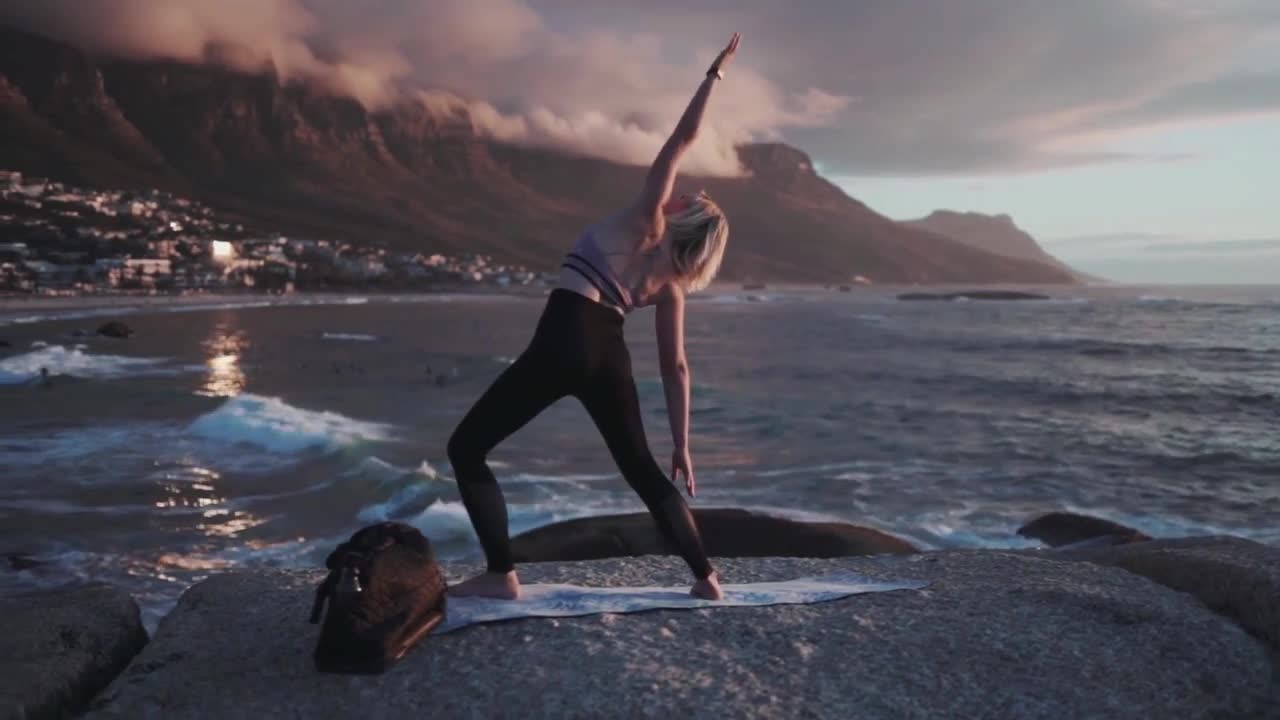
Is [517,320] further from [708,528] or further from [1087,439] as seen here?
[708,528]

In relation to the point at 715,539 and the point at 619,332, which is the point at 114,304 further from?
the point at 619,332

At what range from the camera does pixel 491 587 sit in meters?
4.55

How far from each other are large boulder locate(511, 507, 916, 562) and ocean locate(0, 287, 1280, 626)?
1257mm

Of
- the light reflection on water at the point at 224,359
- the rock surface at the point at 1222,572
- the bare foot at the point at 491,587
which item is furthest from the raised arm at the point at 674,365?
the light reflection on water at the point at 224,359

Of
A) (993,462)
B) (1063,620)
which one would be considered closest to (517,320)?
(993,462)

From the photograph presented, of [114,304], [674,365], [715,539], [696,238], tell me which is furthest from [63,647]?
[114,304]

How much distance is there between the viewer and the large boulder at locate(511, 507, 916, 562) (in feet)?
26.2

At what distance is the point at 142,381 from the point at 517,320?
121 feet

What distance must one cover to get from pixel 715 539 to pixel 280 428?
9.27 metres

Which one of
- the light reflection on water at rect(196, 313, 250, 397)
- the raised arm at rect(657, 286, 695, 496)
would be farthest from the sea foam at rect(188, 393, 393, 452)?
the raised arm at rect(657, 286, 695, 496)

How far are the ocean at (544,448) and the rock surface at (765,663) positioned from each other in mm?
3229

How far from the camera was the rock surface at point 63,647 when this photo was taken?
12.3 feet

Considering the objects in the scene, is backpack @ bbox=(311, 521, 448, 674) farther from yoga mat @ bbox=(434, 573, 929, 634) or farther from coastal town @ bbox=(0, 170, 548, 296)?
coastal town @ bbox=(0, 170, 548, 296)

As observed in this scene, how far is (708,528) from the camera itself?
827 cm
